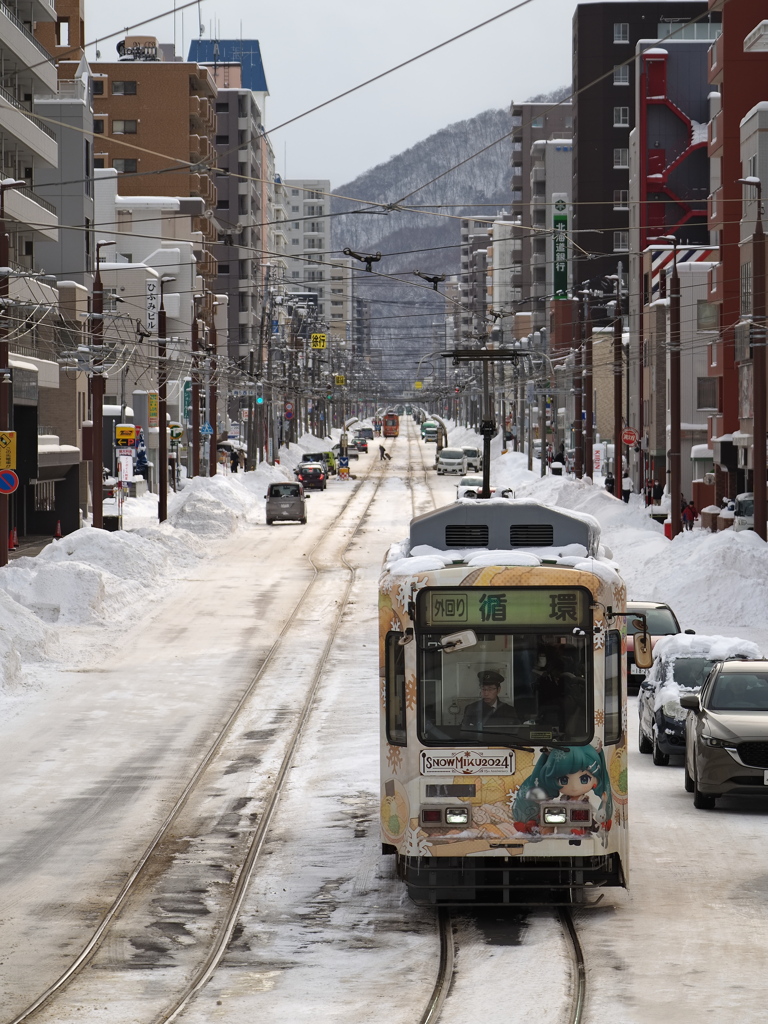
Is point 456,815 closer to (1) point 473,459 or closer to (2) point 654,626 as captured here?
(2) point 654,626

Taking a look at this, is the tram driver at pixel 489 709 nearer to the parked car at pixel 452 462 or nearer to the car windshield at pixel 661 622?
the car windshield at pixel 661 622

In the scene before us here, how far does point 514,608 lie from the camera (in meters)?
12.5

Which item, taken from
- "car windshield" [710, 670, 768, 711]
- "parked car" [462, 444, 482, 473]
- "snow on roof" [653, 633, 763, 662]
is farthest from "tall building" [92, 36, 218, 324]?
"car windshield" [710, 670, 768, 711]

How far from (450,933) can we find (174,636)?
21259mm

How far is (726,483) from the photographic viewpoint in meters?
62.0

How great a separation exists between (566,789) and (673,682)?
929 cm

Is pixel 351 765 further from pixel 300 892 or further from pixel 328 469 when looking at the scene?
pixel 328 469

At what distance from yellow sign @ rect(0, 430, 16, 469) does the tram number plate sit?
24498 mm

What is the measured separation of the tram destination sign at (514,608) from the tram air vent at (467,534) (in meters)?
1.13

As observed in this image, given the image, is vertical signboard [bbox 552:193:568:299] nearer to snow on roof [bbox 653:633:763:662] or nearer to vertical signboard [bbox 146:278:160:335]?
vertical signboard [bbox 146:278:160:335]

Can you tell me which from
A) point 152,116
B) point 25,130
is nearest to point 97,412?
point 25,130

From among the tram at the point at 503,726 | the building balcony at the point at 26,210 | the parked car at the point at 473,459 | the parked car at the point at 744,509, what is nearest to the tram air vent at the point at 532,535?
the tram at the point at 503,726

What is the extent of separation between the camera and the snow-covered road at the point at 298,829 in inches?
415

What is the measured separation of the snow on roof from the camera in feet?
71.9
